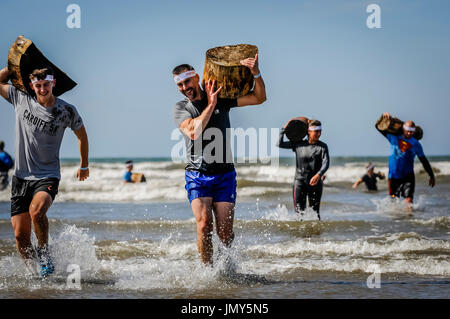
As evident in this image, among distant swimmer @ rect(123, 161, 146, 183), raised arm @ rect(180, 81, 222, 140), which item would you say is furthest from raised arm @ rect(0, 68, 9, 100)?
distant swimmer @ rect(123, 161, 146, 183)

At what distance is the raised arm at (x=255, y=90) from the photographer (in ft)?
19.5

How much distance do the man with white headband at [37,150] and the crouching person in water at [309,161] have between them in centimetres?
467

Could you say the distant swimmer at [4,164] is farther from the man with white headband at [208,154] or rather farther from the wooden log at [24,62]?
the man with white headband at [208,154]

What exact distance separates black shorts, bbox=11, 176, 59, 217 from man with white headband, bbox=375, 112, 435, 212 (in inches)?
282

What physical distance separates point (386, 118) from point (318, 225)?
98.0 inches

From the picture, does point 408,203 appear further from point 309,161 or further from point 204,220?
point 204,220

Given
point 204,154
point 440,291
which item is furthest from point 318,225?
point 204,154

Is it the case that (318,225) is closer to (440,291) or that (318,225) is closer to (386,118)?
(386,118)

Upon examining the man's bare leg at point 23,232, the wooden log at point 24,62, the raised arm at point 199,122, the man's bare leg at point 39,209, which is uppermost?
the wooden log at point 24,62

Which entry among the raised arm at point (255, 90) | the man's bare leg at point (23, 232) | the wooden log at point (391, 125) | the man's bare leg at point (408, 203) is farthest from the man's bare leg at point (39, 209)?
the man's bare leg at point (408, 203)

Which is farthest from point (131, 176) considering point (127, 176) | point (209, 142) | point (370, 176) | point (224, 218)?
point (209, 142)

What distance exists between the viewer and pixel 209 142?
5875mm

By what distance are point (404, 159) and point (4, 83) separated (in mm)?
8172

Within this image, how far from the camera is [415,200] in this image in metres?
19.0
